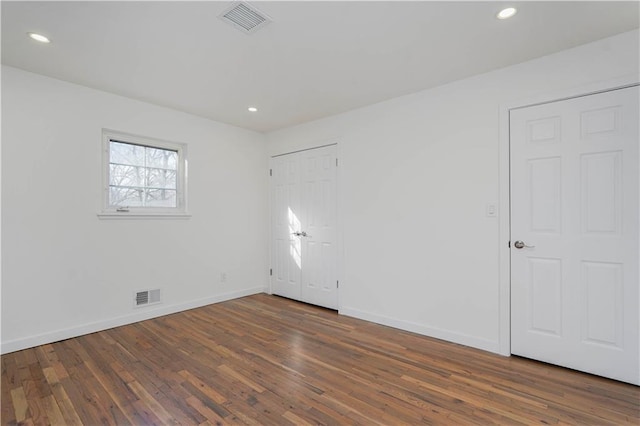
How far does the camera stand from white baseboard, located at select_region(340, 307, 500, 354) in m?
2.77

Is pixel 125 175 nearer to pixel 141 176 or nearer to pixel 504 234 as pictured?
pixel 141 176

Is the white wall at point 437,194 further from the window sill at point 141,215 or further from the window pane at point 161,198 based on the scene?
the window pane at point 161,198

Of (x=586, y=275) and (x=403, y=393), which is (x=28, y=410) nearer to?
(x=403, y=393)

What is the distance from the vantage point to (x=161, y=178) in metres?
3.90

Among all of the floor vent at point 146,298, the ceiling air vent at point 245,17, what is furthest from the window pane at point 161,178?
the ceiling air vent at point 245,17

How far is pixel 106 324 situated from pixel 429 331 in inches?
136

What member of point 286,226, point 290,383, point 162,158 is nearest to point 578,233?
point 290,383

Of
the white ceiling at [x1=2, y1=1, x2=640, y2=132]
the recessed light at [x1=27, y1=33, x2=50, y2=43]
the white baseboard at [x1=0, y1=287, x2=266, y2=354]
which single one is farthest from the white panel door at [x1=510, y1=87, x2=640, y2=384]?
the recessed light at [x1=27, y1=33, x2=50, y2=43]

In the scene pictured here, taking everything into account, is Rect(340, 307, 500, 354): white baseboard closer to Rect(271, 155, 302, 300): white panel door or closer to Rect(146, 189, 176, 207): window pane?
Rect(271, 155, 302, 300): white panel door

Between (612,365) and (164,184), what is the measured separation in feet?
15.7

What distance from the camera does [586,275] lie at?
238 centimetres

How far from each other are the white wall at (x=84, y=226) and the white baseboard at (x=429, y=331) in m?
1.96

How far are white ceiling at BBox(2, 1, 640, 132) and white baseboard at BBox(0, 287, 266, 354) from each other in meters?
2.50

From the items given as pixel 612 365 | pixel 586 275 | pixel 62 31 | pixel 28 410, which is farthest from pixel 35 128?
pixel 612 365
